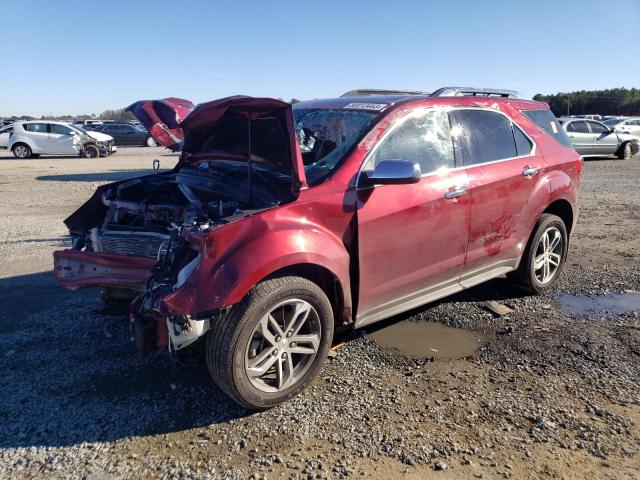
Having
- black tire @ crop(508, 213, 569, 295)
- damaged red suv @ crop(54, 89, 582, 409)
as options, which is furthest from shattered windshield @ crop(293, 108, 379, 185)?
black tire @ crop(508, 213, 569, 295)

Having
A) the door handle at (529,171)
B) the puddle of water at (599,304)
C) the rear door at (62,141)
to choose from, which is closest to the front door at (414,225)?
the door handle at (529,171)

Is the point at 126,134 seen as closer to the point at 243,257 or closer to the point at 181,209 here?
the point at 181,209

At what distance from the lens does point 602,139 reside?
62.9ft

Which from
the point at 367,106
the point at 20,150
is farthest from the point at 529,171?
the point at 20,150

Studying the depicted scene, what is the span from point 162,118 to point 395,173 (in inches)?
100.0

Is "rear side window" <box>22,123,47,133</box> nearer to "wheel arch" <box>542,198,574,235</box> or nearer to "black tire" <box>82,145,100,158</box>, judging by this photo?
"black tire" <box>82,145,100,158</box>

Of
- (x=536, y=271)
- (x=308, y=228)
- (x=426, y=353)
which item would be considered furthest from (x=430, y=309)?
(x=308, y=228)

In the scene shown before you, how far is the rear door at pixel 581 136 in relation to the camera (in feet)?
60.0

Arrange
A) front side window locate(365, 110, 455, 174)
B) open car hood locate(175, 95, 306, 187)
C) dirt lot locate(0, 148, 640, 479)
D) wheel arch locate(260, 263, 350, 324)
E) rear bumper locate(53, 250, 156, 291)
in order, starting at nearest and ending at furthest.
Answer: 1. dirt lot locate(0, 148, 640, 479)
2. wheel arch locate(260, 263, 350, 324)
3. open car hood locate(175, 95, 306, 187)
4. rear bumper locate(53, 250, 156, 291)
5. front side window locate(365, 110, 455, 174)

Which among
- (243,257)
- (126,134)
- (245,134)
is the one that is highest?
(245,134)

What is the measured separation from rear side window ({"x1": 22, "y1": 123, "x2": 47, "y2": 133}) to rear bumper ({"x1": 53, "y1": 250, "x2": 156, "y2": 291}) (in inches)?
862

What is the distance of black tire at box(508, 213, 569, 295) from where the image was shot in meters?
4.81

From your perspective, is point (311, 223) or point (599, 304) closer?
point (311, 223)

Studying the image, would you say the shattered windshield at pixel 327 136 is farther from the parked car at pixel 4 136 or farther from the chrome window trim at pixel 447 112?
the parked car at pixel 4 136
